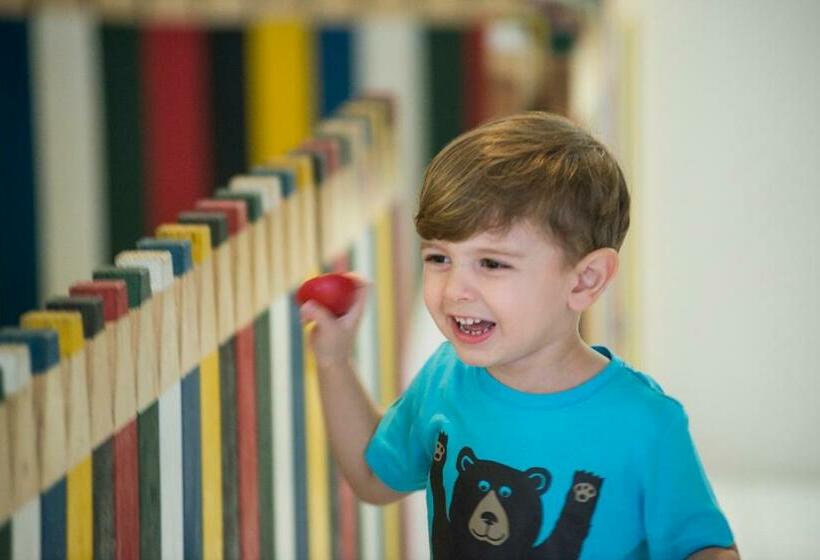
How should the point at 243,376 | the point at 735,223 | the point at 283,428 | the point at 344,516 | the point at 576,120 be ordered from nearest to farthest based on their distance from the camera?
the point at 243,376 < the point at 283,428 < the point at 344,516 < the point at 576,120 < the point at 735,223

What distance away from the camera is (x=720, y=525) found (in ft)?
4.82

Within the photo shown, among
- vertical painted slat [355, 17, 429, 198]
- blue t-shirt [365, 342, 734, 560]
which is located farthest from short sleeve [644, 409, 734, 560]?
vertical painted slat [355, 17, 429, 198]

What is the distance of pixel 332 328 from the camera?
5.59 feet

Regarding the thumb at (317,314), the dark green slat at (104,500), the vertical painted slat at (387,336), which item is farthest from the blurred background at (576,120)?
the dark green slat at (104,500)

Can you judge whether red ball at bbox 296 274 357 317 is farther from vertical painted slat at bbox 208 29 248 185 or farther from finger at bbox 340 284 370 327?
vertical painted slat at bbox 208 29 248 185

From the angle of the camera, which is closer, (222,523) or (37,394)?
(37,394)

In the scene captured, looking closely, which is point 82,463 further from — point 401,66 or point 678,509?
point 401,66

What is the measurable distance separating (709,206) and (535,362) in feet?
7.07

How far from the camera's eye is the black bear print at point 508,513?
1.49 metres

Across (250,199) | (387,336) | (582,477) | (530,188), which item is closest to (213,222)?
(250,199)

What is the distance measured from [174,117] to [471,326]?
4.37 meters

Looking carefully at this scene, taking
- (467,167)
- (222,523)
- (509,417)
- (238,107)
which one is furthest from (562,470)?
(238,107)

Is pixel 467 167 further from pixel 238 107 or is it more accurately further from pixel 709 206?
pixel 238 107

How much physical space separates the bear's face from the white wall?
78.6 inches
